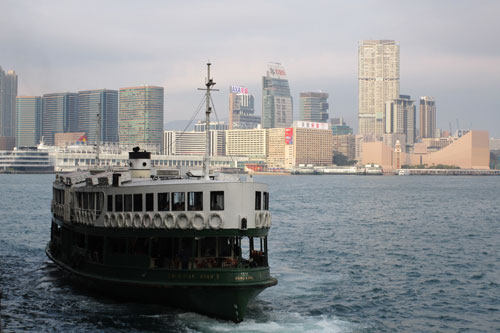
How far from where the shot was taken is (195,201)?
29.4 metres

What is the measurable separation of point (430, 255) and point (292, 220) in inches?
1092

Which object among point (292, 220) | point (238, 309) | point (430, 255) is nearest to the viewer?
point (238, 309)

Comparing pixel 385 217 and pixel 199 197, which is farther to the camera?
pixel 385 217


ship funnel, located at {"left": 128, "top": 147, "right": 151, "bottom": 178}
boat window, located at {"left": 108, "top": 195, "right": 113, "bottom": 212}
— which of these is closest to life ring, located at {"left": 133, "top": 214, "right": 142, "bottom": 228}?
boat window, located at {"left": 108, "top": 195, "right": 113, "bottom": 212}

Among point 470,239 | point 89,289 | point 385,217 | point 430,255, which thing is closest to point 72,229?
point 89,289

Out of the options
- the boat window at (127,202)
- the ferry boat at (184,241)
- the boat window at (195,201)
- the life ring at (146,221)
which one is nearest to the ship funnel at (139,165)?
the ferry boat at (184,241)

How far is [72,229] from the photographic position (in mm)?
36781

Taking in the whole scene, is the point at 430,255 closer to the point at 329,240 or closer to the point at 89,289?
the point at 329,240

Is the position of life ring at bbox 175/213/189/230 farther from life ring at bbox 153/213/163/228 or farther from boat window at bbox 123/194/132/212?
boat window at bbox 123/194/132/212

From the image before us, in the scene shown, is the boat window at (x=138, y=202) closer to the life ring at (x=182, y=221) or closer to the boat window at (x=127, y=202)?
the boat window at (x=127, y=202)

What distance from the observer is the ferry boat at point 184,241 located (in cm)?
2869

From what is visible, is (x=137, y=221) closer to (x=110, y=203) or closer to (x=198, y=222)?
(x=110, y=203)

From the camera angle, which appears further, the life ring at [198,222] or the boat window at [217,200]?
the boat window at [217,200]

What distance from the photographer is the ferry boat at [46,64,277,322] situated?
2869 cm
